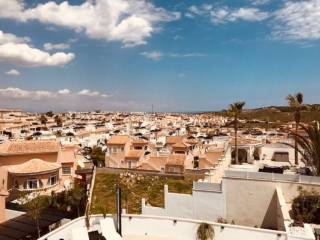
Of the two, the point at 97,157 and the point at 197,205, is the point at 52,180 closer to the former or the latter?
the point at 197,205

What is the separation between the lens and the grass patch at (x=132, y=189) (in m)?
27.4

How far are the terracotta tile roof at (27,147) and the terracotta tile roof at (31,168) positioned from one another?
5.76ft

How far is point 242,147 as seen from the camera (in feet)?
156

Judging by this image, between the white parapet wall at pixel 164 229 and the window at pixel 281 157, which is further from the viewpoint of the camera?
the window at pixel 281 157

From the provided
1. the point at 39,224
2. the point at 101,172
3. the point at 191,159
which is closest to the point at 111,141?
the point at 191,159

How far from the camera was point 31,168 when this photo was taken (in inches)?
1246

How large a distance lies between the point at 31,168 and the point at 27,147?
4.45 m

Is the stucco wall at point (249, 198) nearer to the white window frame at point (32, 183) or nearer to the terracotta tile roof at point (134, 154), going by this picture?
the white window frame at point (32, 183)

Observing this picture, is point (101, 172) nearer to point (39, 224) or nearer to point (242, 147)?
point (39, 224)

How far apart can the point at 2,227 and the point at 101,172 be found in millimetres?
16328

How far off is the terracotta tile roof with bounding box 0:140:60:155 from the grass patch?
577 cm

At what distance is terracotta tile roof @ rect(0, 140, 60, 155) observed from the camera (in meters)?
33.8

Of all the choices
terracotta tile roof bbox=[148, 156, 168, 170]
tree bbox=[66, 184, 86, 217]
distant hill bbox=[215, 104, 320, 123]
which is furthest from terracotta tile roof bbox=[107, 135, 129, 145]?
tree bbox=[66, 184, 86, 217]

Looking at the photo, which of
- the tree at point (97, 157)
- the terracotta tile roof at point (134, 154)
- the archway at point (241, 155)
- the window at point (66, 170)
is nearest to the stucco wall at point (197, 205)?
the window at point (66, 170)
